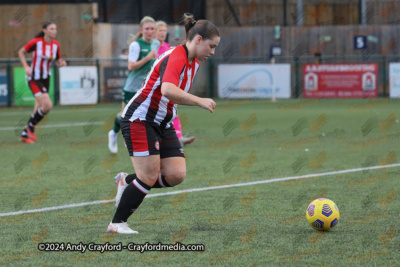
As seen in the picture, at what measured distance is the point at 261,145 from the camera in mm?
12617

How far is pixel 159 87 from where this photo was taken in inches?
216

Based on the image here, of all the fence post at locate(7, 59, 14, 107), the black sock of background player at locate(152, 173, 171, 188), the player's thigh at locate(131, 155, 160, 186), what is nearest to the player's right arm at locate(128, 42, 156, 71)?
the black sock of background player at locate(152, 173, 171, 188)

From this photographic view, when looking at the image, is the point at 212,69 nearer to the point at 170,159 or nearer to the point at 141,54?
the point at 141,54

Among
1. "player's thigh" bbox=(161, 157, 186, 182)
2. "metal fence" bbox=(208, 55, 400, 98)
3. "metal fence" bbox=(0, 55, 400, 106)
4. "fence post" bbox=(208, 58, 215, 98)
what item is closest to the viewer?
"player's thigh" bbox=(161, 157, 186, 182)

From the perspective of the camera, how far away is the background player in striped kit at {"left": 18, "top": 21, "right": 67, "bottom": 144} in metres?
13.3

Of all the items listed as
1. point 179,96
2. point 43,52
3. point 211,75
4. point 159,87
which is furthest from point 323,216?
point 211,75

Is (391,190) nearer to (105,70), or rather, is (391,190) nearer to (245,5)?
(105,70)

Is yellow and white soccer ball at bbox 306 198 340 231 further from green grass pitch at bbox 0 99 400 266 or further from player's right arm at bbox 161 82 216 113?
player's right arm at bbox 161 82 216 113

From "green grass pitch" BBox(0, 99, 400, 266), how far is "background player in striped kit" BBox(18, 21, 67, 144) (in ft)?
1.60

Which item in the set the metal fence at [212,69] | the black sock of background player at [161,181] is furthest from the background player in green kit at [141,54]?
the metal fence at [212,69]

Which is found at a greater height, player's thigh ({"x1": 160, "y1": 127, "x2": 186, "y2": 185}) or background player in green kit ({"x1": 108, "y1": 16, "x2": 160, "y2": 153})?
background player in green kit ({"x1": 108, "y1": 16, "x2": 160, "y2": 153})

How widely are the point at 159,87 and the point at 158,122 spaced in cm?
30

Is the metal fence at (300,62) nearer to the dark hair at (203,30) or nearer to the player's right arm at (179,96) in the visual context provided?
the dark hair at (203,30)

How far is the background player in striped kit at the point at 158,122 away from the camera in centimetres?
530
